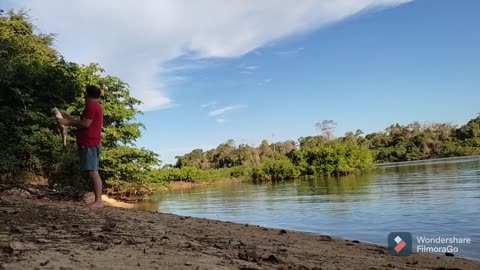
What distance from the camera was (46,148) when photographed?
14.9 m

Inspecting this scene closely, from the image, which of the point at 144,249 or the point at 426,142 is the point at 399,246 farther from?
the point at 426,142

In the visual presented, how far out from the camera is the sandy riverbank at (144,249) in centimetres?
333

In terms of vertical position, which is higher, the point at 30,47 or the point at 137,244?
the point at 30,47

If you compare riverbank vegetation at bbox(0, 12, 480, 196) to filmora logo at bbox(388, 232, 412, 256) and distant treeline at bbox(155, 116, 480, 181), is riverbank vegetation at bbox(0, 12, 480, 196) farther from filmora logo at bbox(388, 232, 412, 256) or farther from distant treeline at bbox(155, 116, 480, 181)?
distant treeline at bbox(155, 116, 480, 181)

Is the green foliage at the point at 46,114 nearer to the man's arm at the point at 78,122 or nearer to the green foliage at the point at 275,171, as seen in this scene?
the man's arm at the point at 78,122

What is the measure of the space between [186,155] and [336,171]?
56053 mm

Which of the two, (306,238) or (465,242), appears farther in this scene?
(465,242)

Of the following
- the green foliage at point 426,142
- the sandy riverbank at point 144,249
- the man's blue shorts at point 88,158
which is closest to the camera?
the sandy riverbank at point 144,249

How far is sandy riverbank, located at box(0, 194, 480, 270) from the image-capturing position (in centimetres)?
333

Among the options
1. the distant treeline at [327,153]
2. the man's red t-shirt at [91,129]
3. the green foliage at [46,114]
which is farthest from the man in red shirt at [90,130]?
the distant treeline at [327,153]

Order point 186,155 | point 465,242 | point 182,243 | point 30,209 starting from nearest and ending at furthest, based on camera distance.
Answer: point 182,243 < point 30,209 < point 465,242 < point 186,155

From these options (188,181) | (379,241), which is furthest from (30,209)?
(188,181)

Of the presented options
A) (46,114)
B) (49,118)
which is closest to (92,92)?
(49,118)

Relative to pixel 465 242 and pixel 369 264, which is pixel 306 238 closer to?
pixel 369 264
